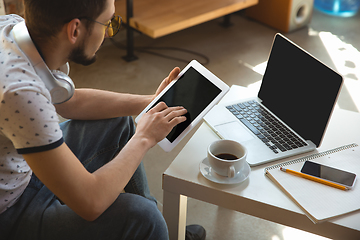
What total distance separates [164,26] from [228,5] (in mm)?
553

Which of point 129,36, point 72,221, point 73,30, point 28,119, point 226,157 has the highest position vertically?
point 73,30

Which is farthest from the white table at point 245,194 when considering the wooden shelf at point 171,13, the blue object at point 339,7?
the blue object at point 339,7

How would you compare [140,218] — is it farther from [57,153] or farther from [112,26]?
[112,26]

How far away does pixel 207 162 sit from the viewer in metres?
1.06

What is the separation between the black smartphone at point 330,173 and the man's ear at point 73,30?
66 cm

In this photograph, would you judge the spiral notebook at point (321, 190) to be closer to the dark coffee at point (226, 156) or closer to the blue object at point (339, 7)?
the dark coffee at point (226, 156)

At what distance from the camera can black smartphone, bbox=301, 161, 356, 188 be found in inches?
38.7

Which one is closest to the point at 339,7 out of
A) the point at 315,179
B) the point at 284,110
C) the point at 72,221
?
the point at 284,110

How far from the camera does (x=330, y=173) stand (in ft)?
3.30

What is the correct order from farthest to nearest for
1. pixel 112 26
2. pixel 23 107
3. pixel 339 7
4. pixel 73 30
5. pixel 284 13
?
pixel 339 7 → pixel 284 13 → pixel 112 26 → pixel 73 30 → pixel 23 107

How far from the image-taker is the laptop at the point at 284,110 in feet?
3.50

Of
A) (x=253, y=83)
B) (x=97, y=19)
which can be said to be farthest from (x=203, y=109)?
(x=253, y=83)

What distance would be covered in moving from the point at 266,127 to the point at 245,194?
270mm

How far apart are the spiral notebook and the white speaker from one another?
211 centimetres
